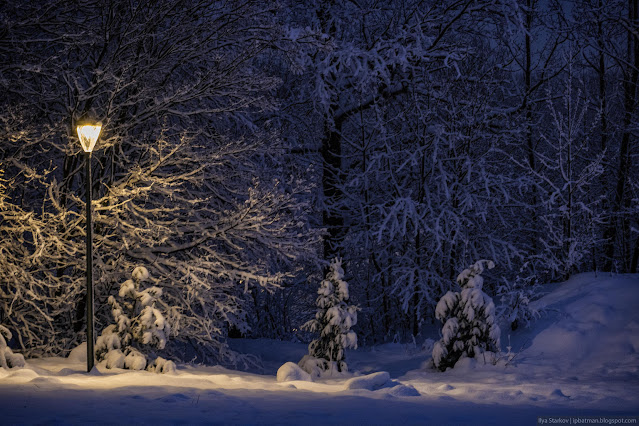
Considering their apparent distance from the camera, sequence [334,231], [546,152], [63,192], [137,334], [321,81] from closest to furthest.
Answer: [137,334], [63,192], [321,81], [334,231], [546,152]

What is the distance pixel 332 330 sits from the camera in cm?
1023

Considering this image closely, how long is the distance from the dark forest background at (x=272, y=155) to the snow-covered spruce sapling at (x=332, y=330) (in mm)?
1184

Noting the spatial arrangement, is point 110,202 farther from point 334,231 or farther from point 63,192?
point 334,231

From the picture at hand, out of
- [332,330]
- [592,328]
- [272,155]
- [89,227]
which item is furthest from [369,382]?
[272,155]

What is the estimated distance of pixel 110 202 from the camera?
998 cm

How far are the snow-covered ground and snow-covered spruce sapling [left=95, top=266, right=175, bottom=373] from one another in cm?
47

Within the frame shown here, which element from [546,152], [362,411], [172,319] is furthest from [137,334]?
[546,152]

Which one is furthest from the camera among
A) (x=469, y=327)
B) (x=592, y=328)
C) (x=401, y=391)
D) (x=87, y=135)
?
(x=592, y=328)

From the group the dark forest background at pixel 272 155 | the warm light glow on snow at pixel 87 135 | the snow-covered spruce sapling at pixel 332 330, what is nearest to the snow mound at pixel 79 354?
the dark forest background at pixel 272 155

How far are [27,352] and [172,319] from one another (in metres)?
2.51

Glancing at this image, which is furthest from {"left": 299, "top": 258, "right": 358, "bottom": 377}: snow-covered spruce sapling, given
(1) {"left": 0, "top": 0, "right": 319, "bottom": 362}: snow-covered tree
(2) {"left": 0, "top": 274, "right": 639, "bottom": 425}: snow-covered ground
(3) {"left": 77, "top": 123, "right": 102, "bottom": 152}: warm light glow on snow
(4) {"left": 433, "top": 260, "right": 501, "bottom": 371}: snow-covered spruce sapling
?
(3) {"left": 77, "top": 123, "right": 102, "bottom": 152}: warm light glow on snow

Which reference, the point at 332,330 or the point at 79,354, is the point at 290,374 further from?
the point at 79,354

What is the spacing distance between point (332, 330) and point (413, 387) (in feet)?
10.3

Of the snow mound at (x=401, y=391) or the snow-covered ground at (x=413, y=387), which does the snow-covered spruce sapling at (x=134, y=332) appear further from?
the snow mound at (x=401, y=391)
